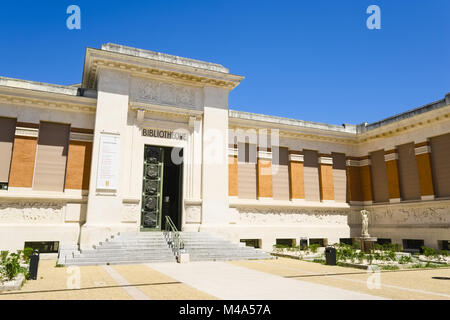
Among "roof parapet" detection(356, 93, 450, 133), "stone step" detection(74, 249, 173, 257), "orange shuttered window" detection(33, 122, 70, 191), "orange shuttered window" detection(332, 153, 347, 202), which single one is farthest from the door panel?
"roof parapet" detection(356, 93, 450, 133)

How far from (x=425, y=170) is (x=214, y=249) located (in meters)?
13.3

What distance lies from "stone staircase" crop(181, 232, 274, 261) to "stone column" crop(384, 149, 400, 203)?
10.5m

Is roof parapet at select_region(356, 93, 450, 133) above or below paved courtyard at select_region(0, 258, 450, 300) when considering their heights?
above

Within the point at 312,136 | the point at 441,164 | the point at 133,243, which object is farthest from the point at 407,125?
the point at 133,243

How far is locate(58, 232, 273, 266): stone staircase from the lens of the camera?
42.9ft

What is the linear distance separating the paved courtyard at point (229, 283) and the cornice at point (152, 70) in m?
10.1

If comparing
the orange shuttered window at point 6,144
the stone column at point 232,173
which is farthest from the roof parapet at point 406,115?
the orange shuttered window at point 6,144

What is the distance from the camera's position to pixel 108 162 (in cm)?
1619

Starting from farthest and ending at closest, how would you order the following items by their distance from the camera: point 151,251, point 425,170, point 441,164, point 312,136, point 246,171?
point 312,136 → point 246,171 → point 425,170 → point 441,164 → point 151,251

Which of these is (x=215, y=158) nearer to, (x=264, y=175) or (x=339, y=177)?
(x=264, y=175)

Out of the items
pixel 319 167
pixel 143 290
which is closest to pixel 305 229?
pixel 319 167

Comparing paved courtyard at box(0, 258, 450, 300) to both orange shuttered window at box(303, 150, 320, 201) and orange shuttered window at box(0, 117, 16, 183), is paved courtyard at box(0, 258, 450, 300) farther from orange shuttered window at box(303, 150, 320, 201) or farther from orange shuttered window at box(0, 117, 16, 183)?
orange shuttered window at box(303, 150, 320, 201)

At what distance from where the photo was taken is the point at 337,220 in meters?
22.4
